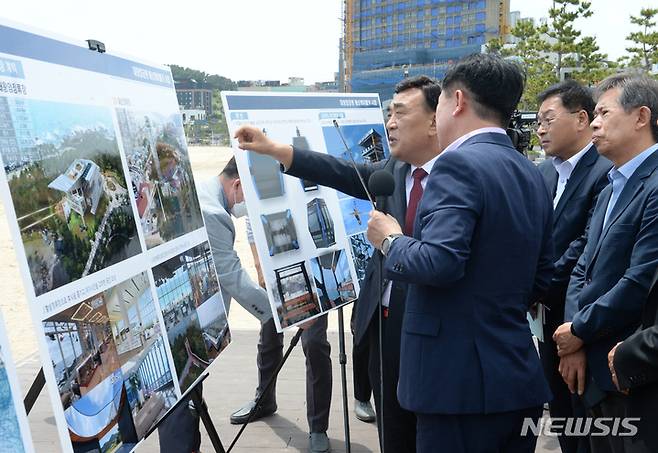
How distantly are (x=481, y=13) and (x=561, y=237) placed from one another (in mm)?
77787

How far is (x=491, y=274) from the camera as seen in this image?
1.88 metres

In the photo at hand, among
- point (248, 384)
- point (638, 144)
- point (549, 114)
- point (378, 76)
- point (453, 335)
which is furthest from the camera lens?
point (378, 76)

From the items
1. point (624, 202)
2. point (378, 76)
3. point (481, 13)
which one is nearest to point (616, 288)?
point (624, 202)

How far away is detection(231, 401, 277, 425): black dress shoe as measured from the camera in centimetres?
394

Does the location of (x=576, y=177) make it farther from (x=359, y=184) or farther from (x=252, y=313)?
(x=252, y=313)

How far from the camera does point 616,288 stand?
90.5 inches

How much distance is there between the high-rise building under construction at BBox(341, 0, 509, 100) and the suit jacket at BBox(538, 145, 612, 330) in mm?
61021

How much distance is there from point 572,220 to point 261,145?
5.49 ft

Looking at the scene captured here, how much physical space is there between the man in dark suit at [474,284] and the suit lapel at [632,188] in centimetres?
59

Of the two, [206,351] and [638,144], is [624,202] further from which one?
[206,351]

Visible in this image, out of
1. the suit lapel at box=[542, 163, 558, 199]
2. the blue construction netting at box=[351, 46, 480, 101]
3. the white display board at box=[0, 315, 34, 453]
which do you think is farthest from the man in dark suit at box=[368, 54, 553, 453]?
the blue construction netting at box=[351, 46, 480, 101]

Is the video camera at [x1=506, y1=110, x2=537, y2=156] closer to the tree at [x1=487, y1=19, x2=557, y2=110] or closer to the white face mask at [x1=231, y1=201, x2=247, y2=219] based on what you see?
the white face mask at [x1=231, y1=201, x2=247, y2=219]

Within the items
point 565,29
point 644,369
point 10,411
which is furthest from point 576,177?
point 565,29

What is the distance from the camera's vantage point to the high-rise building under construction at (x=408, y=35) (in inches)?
2808
